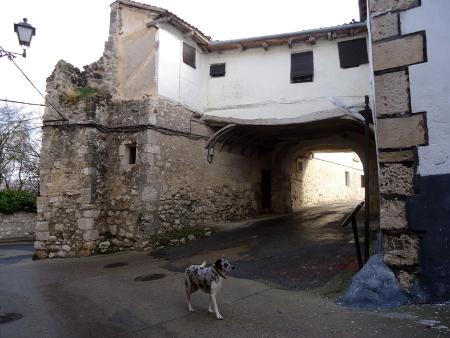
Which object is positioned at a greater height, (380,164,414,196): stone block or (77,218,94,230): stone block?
(380,164,414,196): stone block

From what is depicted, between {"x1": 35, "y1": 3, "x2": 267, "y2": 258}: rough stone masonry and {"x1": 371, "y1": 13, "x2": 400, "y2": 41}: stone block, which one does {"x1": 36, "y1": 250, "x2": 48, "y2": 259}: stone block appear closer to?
{"x1": 35, "y1": 3, "x2": 267, "y2": 258}: rough stone masonry

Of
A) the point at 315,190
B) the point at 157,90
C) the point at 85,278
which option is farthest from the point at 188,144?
the point at 315,190

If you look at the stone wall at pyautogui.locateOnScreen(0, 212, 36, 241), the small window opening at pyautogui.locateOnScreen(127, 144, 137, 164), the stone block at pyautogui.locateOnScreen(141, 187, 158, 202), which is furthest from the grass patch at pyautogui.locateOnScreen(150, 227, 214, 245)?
the stone wall at pyautogui.locateOnScreen(0, 212, 36, 241)

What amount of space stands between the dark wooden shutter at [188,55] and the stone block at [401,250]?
7927 mm

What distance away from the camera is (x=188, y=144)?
10.3 meters

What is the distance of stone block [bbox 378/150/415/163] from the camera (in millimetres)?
4309

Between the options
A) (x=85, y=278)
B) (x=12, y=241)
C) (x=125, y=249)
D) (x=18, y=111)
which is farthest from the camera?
(x=18, y=111)

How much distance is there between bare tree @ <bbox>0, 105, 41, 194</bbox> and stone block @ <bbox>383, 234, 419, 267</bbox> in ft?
66.7

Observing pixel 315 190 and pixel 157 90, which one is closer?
pixel 157 90

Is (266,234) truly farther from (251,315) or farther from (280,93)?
(251,315)

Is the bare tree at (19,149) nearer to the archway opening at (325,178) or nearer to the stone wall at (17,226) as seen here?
the stone wall at (17,226)

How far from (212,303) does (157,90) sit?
21.4 feet

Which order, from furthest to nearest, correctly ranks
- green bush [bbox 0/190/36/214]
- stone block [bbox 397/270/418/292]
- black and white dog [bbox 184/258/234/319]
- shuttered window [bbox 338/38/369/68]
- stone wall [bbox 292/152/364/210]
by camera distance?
green bush [bbox 0/190/36/214], stone wall [bbox 292/152/364/210], shuttered window [bbox 338/38/369/68], stone block [bbox 397/270/418/292], black and white dog [bbox 184/258/234/319]

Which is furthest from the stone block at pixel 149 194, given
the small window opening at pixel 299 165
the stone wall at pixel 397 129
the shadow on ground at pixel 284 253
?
the small window opening at pixel 299 165
